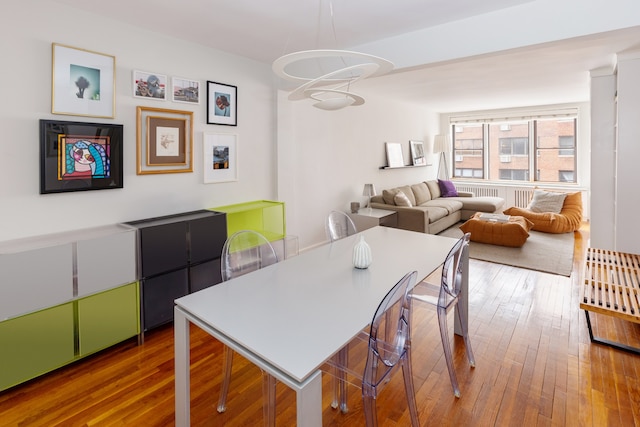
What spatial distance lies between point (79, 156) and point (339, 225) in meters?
2.13

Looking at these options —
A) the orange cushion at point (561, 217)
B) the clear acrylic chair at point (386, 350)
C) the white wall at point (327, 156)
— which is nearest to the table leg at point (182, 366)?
the clear acrylic chair at point (386, 350)

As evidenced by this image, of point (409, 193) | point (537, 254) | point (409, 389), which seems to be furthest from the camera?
point (409, 193)

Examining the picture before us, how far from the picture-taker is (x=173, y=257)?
2.74m

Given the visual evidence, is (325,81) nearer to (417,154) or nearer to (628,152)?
(628,152)

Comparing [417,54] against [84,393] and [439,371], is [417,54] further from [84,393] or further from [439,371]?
[84,393]

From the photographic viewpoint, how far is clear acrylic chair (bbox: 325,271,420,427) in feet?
4.52

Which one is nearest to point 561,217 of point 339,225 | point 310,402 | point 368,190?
point 368,190

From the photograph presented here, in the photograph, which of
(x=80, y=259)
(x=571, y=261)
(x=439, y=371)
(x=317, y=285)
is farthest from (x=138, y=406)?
(x=571, y=261)

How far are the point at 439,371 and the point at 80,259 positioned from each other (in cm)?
244

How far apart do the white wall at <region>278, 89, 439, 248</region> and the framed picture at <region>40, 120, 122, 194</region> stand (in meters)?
1.81

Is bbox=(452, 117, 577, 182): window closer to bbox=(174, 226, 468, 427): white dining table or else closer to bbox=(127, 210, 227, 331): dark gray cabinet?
bbox=(174, 226, 468, 427): white dining table

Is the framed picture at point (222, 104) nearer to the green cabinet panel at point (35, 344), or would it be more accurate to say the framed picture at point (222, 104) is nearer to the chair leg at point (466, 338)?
the green cabinet panel at point (35, 344)

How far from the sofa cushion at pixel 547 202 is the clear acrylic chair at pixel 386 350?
19.0 ft

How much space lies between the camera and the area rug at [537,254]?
4109 millimetres
